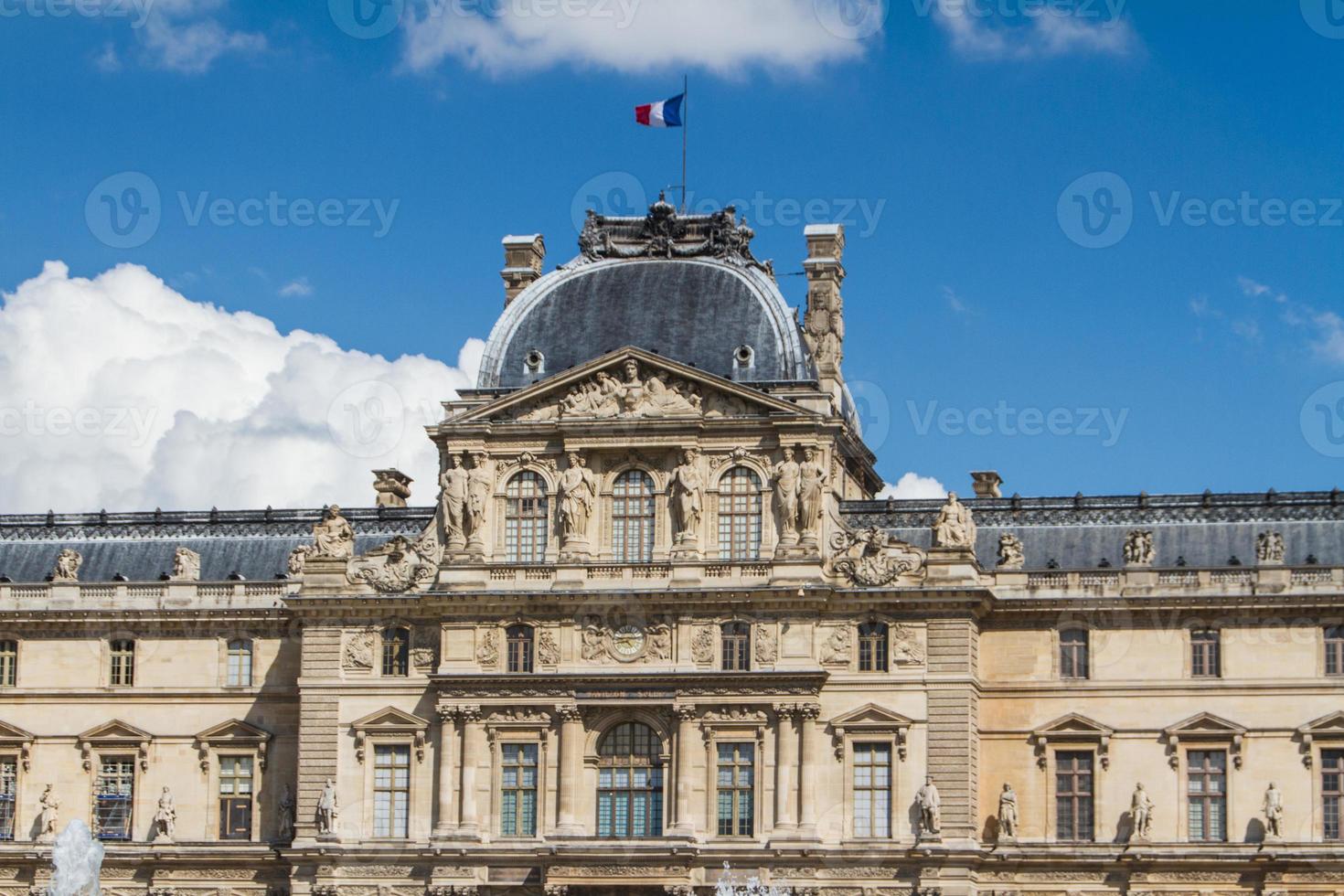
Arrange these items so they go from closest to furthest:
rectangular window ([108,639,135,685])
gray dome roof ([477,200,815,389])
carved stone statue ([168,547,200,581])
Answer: gray dome roof ([477,200,815,389])
rectangular window ([108,639,135,685])
carved stone statue ([168,547,200,581])

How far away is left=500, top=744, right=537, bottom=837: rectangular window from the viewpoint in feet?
286

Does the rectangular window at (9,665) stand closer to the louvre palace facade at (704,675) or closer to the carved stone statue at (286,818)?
the louvre palace facade at (704,675)

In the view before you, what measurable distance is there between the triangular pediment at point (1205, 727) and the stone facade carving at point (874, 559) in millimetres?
8973

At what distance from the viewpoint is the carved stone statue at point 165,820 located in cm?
9056

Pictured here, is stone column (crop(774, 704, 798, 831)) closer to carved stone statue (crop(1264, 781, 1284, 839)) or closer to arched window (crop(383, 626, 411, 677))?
arched window (crop(383, 626, 411, 677))

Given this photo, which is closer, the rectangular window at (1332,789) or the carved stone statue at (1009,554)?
the rectangular window at (1332,789)

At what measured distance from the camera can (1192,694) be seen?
85938mm

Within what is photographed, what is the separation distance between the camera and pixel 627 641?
286ft

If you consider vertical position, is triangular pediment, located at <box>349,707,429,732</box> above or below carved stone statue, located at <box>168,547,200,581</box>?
below

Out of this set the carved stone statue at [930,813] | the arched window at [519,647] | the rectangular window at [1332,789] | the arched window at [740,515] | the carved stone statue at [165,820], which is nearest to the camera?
the carved stone statue at [930,813]

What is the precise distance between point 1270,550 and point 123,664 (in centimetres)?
3687

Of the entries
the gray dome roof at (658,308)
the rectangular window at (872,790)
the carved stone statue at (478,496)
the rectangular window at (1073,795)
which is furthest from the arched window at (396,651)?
the rectangular window at (1073,795)

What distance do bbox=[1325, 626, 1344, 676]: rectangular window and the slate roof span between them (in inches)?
108

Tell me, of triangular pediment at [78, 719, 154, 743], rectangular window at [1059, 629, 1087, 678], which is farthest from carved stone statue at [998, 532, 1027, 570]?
triangular pediment at [78, 719, 154, 743]
